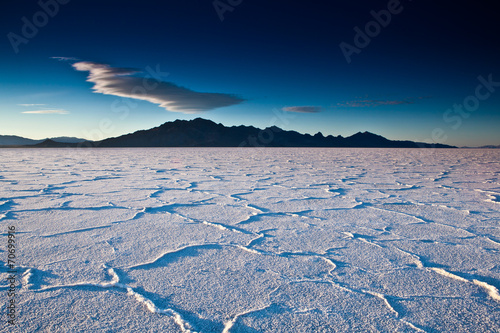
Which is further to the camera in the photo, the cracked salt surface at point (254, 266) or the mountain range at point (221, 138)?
the mountain range at point (221, 138)

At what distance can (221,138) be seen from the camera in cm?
13112

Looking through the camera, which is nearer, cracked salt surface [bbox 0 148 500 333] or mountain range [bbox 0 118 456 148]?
cracked salt surface [bbox 0 148 500 333]

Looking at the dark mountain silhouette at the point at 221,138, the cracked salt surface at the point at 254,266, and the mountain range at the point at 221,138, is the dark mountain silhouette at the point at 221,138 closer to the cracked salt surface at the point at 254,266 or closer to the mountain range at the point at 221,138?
the mountain range at the point at 221,138

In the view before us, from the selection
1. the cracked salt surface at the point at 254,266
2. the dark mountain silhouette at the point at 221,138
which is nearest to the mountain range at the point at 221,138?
the dark mountain silhouette at the point at 221,138

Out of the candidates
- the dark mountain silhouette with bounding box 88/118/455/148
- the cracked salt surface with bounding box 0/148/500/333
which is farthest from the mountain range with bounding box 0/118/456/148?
the cracked salt surface with bounding box 0/148/500/333

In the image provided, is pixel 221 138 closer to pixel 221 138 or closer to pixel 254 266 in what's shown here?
pixel 221 138

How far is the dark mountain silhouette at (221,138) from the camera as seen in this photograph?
123750 mm

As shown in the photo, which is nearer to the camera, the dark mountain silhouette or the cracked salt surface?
the cracked salt surface

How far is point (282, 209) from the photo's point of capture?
3223 mm

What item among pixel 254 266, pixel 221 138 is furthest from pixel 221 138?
pixel 254 266

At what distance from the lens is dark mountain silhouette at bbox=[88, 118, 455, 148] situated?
123750 mm

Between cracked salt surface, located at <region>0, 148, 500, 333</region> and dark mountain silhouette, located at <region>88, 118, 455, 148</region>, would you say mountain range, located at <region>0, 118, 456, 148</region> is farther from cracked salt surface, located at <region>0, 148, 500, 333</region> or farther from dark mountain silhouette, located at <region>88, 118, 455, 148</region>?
cracked salt surface, located at <region>0, 148, 500, 333</region>

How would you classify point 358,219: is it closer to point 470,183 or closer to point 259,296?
point 259,296

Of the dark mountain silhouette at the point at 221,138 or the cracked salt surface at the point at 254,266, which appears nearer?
the cracked salt surface at the point at 254,266
